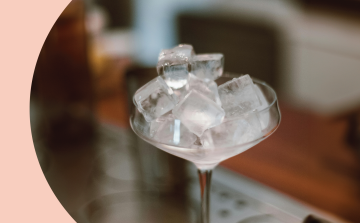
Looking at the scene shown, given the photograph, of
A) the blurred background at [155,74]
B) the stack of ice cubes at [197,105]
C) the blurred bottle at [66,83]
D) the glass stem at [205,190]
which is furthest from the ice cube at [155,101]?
the blurred bottle at [66,83]

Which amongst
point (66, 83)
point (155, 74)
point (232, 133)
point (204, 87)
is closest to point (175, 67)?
point (204, 87)

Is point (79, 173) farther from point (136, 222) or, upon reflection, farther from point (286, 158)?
point (286, 158)

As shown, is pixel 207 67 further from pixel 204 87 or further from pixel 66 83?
pixel 66 83

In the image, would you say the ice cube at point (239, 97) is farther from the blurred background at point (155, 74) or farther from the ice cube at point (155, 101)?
the blurred background at point (155, 74)

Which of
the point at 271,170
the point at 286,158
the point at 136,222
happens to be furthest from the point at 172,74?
the point at 286,158

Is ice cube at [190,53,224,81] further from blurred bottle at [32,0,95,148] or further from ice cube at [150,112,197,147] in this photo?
blurred bottle at [32,0,95,148]

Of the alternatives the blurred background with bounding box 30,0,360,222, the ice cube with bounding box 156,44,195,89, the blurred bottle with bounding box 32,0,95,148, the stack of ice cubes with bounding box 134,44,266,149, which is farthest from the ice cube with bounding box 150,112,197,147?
the blurred bottle with bounding box 32,0,95,148
